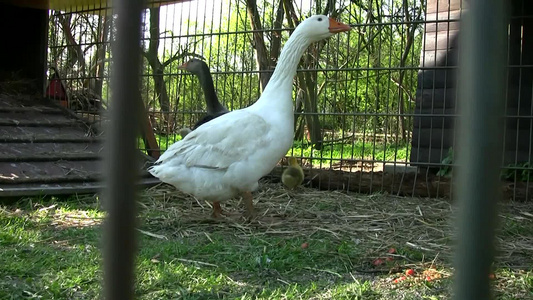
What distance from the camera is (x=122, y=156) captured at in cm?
76

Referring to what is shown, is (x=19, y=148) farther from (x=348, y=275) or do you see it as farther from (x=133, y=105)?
(x=133, y=105)

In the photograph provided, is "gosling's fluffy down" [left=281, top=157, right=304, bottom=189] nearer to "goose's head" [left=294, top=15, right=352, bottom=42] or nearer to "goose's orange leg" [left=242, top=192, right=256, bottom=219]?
"goose's orange leg" [left=242, top=192, right=256, bottom=219]

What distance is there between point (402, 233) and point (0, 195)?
3519 millimetres

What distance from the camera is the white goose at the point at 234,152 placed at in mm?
4539

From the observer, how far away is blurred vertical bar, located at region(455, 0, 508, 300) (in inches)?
25.4

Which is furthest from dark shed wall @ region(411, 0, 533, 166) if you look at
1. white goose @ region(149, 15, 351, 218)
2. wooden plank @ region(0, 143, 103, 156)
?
wooden plank @ region(0, 143, 103, 156)

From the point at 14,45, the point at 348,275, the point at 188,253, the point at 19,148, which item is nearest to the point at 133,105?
the point at 348,275

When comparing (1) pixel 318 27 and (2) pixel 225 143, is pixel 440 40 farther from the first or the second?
(2) pixel 225 143

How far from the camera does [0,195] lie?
5031 millimetres

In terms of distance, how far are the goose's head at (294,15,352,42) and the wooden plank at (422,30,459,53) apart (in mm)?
2171

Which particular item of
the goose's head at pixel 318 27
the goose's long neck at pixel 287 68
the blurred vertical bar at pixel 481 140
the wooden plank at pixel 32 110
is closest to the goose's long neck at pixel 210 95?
the goose's long neck at pixel 287 68

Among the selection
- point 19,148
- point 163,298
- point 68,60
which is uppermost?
point 68,60

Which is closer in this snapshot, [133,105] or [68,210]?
[133,105]

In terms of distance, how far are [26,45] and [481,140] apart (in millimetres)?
8609
